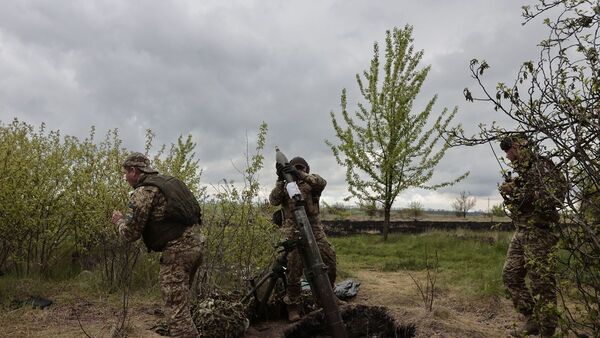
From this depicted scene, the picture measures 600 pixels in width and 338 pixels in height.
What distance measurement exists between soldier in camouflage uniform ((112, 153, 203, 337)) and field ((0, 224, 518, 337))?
50cm

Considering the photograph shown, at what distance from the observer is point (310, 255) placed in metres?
4.62

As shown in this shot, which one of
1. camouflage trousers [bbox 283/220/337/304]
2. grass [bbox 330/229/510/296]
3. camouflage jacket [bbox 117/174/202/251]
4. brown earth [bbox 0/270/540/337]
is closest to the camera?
camouflage jacket [bbox 117/174/202/251]

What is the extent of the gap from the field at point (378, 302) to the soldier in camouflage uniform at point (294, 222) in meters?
0.35

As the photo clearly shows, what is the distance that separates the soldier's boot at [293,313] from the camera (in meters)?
5.38

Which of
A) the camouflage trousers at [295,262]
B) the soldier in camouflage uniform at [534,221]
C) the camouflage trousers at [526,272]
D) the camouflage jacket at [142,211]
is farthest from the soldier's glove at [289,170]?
the camouflage trousers at [526,272]

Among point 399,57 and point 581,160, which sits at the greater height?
point 399,57

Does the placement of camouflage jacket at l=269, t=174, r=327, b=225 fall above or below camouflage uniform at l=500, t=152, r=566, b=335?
above

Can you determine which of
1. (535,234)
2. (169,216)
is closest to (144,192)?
(169,216)

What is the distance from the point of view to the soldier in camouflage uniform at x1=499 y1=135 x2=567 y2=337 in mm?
2580

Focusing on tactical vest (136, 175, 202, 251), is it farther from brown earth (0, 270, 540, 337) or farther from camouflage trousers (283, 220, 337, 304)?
camouflage trousers (283, 220, 337, 304)

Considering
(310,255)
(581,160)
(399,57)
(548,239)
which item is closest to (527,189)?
(581,160)

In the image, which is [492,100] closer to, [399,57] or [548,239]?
[548,239]

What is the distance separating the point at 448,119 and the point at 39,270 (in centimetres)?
1067

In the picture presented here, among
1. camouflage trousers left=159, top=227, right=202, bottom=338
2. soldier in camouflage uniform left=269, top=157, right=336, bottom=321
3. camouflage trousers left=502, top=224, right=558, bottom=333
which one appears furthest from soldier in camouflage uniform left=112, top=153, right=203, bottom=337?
camouflage trousers left=502, top=224, right=558, bottom=333
